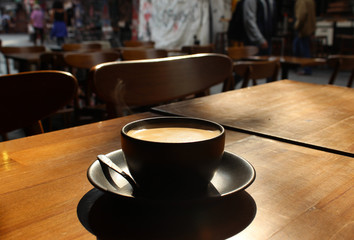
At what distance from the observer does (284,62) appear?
4.16 metres

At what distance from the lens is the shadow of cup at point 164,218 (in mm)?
371

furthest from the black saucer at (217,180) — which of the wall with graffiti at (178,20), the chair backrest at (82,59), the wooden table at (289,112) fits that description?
the wall with graffiti at (178,20)

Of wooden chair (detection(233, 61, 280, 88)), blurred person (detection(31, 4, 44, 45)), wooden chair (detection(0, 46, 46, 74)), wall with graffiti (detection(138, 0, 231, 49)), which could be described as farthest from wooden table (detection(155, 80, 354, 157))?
blurred person (detection(31, 4, 44, 45))

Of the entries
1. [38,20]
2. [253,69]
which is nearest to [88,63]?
[253,69]

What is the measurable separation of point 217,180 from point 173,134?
0.08 metres

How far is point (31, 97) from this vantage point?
1.14m

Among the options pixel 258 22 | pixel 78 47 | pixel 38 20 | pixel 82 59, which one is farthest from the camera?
pixel 38 20

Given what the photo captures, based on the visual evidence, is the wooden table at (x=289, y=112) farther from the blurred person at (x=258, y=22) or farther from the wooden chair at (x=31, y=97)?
the blurred person at (x=258, y=22)

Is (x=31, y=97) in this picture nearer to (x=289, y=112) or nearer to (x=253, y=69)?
(x=289, y=112)

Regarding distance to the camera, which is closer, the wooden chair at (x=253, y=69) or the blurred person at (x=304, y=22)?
the wooden chair at (x=253, y=69)

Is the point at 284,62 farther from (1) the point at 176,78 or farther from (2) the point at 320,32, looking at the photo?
(2) the point at 320,32

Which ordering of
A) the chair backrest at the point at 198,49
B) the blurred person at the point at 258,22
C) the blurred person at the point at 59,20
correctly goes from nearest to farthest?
the chair backrest at the point at 198,49, the blurred person at the point at 258,22, the blurred person at the point at 59,20

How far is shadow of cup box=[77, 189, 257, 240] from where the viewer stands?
371 mm

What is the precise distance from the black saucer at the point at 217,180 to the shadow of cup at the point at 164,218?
0.4 inches
